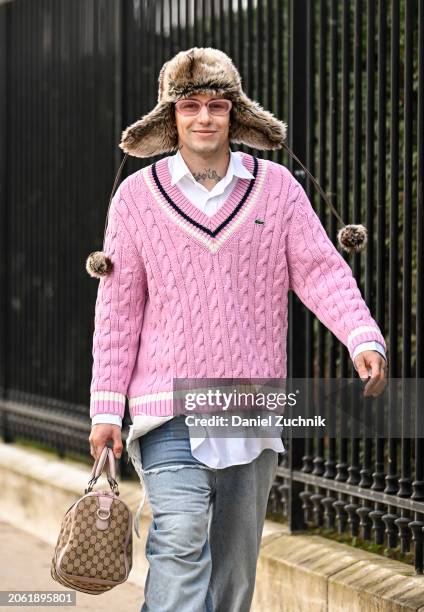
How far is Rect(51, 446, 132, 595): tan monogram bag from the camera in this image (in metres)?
4.20

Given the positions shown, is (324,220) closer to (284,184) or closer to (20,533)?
(284,184)

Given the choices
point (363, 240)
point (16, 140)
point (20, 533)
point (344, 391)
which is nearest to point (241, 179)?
point (363, 240)

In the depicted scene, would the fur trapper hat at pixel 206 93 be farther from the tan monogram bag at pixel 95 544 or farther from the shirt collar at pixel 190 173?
the tan monogram bag at pixel 95 544

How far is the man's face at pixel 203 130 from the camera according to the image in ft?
14.6

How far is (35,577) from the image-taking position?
23.5ft

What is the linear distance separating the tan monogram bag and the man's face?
0.99 metres

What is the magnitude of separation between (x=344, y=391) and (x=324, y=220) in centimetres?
73

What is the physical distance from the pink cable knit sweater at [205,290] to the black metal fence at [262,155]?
40.0 inches

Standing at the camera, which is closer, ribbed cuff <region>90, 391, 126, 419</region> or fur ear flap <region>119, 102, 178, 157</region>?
ribbed cuff <region>90, 391, 126, 419</region>

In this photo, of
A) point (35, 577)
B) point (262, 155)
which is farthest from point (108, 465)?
point (35, 577)

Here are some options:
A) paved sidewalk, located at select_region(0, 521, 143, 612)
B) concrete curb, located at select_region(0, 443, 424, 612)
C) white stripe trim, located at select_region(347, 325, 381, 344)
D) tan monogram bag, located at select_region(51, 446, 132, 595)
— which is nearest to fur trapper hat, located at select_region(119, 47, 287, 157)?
white stripe trim, located at select_region(347, 325, 381, 344)

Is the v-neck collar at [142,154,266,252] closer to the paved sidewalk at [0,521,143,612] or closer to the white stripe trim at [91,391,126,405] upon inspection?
the white stripe trim at [91,391,126,405]

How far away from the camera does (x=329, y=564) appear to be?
5.64m

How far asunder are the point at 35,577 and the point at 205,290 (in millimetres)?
3195
